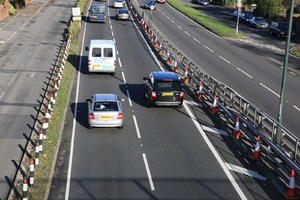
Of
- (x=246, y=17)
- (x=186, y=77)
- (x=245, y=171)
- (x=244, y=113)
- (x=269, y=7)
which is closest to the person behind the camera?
(x=245, y=171)

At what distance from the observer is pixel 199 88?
1111 inches

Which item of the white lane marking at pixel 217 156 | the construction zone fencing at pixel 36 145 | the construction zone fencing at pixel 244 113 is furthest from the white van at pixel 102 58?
the white lane marking at pixel 217 156

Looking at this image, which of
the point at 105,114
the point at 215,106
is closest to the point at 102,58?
the point at 215,106

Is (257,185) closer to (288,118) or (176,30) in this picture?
(288,118)

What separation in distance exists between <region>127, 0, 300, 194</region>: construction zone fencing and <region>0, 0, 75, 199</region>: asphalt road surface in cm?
979

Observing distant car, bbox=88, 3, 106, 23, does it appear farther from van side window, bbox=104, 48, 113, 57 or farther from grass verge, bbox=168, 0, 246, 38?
van side window, bbox=104, 48, 113, 57

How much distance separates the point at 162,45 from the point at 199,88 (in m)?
17.0

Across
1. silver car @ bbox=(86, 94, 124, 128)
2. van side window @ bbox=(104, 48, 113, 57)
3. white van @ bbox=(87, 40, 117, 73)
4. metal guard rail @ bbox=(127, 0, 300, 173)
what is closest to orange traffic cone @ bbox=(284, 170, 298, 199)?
metal guard rail @ bbox=(127, 0, 300, 173)

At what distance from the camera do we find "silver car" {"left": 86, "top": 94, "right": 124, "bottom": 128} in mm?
21531

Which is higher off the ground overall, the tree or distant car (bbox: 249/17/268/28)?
the tree

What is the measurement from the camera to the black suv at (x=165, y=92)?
82.2 feet

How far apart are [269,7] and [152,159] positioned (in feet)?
191

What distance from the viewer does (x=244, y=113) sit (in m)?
22.4

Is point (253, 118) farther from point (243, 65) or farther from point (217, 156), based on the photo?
point (243, 65)
